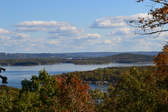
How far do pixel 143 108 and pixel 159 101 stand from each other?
87cm

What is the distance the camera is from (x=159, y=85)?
14758mm

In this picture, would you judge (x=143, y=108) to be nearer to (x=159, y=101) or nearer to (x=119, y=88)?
(x=159, y=101)

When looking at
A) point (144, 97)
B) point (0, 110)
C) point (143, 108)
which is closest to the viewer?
point (143, 108)

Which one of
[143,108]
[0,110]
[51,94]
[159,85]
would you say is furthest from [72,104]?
[51,94]

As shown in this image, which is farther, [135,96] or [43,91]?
[43,91]

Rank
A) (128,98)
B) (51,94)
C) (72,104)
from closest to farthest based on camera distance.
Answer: (72,104) → (128,98) → (51,94)

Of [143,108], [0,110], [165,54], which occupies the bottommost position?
[0,110]

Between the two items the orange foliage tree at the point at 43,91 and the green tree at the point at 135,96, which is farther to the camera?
→ the orange foliage tree at the point at 43,91

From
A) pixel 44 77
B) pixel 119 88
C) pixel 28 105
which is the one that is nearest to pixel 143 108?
pixel 119 88

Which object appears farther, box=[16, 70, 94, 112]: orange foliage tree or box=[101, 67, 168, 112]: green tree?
box=[16, 70, 94, 112]: orange foliage tree

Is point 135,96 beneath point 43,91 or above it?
above

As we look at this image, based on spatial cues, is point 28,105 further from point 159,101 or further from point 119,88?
point 159,101

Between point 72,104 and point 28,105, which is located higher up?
point 72,104

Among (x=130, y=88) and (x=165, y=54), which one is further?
(x=130, y=88)
